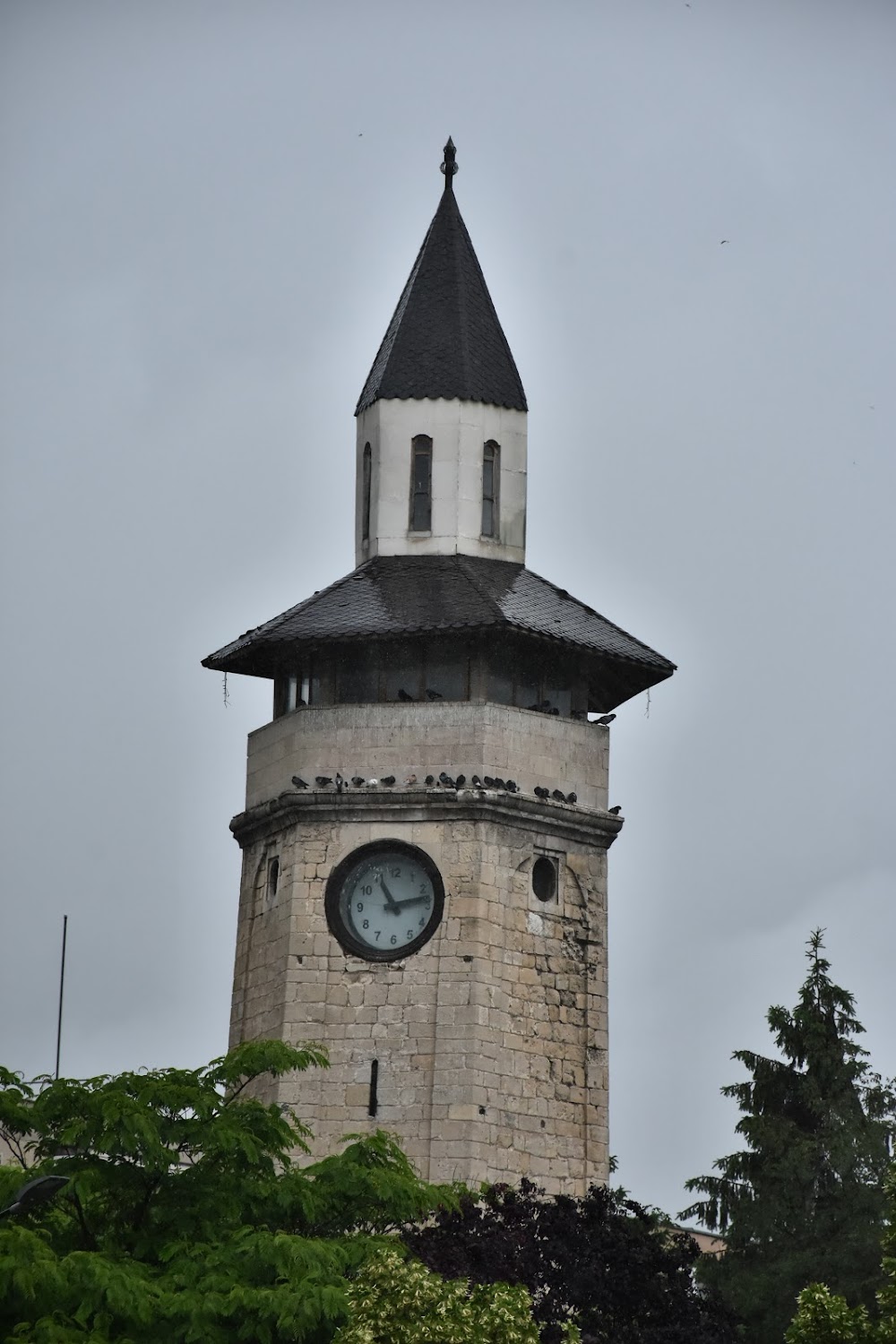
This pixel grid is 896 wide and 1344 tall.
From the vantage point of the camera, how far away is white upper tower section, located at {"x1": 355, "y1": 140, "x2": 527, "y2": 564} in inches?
2222

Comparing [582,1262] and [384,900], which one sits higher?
Result: [384,900]

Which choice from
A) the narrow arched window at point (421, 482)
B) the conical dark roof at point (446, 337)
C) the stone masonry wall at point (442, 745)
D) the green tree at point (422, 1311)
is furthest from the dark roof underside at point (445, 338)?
the green tree at point (422, 1311)

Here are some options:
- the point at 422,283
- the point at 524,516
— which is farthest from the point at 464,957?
the point at 422,283

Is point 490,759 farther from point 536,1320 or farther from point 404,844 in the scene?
point 536,1320

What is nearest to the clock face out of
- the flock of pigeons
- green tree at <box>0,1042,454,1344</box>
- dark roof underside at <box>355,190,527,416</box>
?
the flock of pigeons

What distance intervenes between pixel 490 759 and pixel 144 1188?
13.0 metres

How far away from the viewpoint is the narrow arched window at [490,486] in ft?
186

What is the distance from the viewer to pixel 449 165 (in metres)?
59.1

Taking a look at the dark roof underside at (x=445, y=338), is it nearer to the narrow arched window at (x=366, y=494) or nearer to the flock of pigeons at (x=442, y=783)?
the narrow arched window at (x=366, y=494)

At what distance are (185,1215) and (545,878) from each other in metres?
13.4

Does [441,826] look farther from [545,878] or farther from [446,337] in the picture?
[446,337]

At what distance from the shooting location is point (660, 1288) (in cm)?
4531

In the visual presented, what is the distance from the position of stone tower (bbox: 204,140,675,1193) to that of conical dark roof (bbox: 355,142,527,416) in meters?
0.09

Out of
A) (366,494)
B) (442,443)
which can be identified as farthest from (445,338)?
(366,494)
